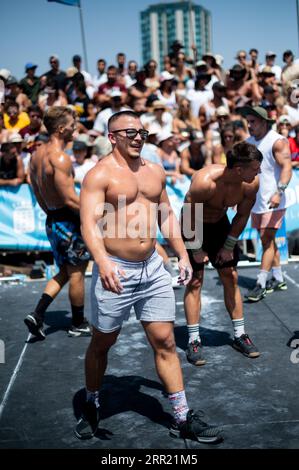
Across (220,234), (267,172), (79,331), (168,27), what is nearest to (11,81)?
(267,172)

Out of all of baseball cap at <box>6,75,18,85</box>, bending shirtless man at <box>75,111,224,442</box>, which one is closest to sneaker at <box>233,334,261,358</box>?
bending shirtless man at <box>75,111,224,442</box>

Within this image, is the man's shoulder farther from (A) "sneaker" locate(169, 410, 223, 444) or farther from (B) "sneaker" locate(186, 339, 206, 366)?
(A) "sneaker" locate(169, 410, 223, 444)

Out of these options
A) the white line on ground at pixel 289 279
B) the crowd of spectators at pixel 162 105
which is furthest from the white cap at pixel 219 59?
the white line on ground at pixel 289 279

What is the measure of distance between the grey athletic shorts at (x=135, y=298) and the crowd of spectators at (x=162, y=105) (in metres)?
4.48

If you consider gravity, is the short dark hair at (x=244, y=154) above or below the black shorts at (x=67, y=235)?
above

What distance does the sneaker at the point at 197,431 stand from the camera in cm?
347

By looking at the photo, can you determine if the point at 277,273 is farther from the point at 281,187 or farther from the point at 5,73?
the point at 5,73

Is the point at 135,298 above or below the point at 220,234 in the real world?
below

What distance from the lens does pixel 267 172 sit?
6.62 metres

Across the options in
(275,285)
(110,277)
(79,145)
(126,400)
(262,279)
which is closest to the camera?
(110,277)

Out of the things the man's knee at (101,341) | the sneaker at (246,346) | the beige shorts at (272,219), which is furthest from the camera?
the beige shorts at (272,219)

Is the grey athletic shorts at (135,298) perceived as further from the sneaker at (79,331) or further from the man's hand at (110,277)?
the sneaker at (79,331)

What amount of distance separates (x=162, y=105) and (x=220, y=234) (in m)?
5.18
